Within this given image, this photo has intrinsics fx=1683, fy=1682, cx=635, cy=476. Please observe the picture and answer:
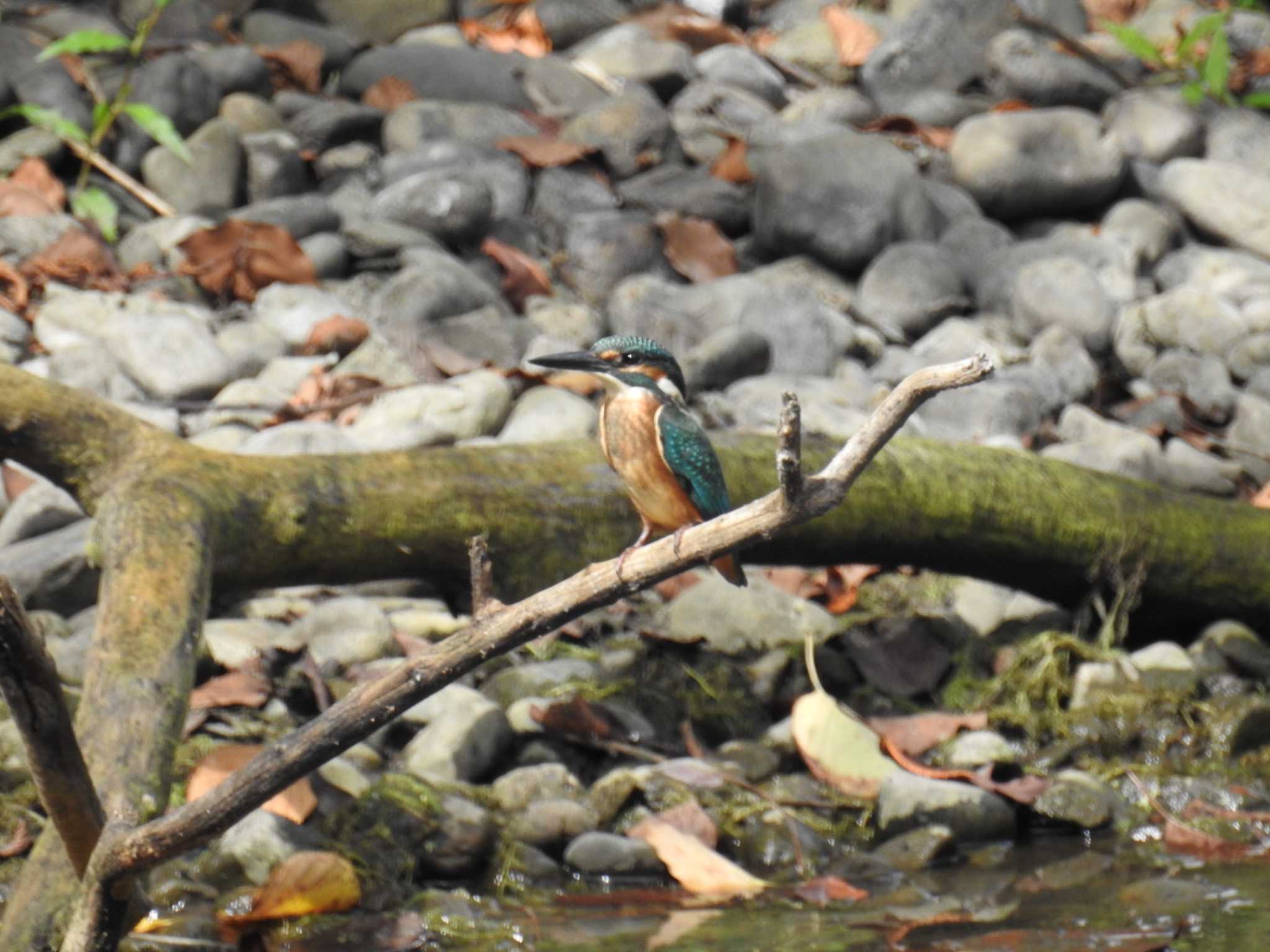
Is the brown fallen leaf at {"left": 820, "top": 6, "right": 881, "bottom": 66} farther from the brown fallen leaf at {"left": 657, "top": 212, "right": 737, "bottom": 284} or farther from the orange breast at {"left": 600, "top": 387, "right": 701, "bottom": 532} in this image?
the orange breast at {"left": 600, "top": 387, "right": 701, "bottom": 532}

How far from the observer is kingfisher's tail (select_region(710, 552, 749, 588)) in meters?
3.99

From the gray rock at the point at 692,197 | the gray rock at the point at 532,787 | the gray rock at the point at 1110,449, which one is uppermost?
the gray rock at the point at 692,197

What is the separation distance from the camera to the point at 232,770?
4.30 metres

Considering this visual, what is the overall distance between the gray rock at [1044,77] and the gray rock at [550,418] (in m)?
5.16

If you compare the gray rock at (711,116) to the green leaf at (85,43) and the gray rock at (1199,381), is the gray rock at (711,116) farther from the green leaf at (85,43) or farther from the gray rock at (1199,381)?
the green leaf at (85,43)

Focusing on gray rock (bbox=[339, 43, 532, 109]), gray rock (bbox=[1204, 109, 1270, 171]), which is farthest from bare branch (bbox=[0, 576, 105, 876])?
gray rock (bbox=[1204, 109, 1270, 171])

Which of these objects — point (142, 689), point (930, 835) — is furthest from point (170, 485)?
point (930, 835)

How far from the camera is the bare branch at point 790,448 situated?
2391mm

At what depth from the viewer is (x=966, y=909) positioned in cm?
427

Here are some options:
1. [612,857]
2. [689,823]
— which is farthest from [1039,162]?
[612,857]

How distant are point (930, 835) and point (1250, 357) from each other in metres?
4.27

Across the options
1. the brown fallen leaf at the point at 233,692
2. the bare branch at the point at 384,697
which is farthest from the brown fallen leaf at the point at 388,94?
the bare branch at the point at 384,697

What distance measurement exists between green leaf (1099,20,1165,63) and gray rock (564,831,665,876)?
789 centimetres

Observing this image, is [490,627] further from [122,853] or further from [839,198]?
[839,198]
